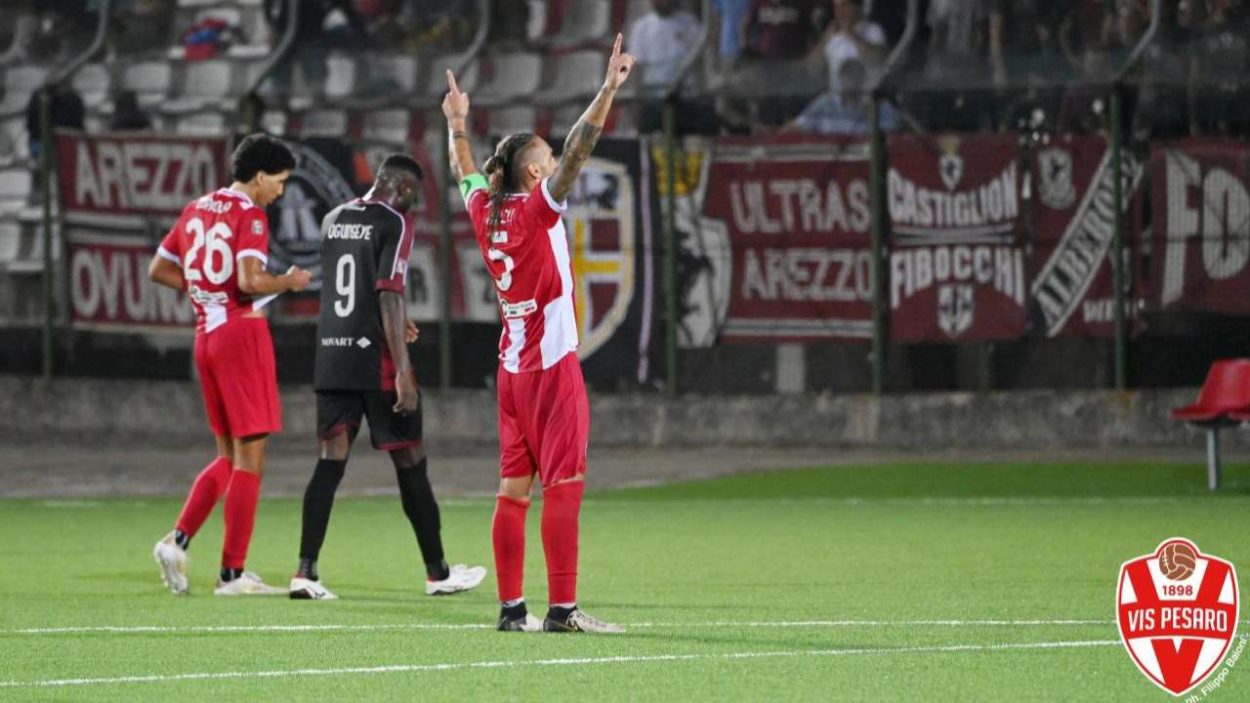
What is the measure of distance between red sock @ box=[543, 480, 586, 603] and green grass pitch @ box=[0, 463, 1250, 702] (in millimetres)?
204

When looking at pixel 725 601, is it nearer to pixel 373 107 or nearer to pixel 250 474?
pixel 250 474

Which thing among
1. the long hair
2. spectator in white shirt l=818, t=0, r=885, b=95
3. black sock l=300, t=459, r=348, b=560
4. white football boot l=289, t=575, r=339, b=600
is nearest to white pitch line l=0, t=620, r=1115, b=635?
white football boot l=289, t=575, r=339, b=600

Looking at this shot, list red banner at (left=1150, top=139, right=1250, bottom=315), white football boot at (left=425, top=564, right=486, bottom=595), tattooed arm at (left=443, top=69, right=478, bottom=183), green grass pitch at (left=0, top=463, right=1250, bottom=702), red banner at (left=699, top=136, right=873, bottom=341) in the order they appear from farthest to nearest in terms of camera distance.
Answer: red banner at (left=699, top=136, right=873, bottom=341) → red banner at (left=1150, top=139, right=1250, bottom=315) → white football boot at (left=425, top=564, right=486, bottom=595) → tattooed arm at (left=443, top=69, right=478, bottom=183) → green grass pitch at (left=0, top=463, right=1250, bottom=702)

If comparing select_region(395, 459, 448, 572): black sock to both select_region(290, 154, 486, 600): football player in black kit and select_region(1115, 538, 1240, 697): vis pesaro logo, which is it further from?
select_region(1115, 538, 1240, 697): vis pesaro logo

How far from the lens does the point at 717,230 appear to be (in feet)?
68.6

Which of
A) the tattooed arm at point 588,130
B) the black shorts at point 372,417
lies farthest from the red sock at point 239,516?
the tattooed arm at point 588,130

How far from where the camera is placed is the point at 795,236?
20672 mm

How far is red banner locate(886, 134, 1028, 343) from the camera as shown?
800 inches

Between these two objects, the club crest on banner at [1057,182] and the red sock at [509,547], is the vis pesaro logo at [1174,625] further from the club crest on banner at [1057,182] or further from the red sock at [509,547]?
the club crest on banner at [1057,182]

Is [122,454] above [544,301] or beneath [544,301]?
beneath

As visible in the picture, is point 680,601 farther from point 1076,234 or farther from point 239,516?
point 1076,234

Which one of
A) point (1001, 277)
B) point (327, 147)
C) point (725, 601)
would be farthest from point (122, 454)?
point (725, 601)

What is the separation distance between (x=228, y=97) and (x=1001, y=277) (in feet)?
25.9

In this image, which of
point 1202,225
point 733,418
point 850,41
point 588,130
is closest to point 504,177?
point 588,130
